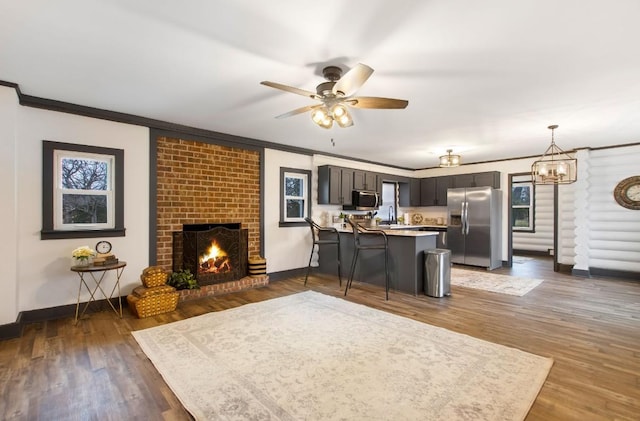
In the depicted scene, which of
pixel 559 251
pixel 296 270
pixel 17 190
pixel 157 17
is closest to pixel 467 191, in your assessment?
pixel 559 251

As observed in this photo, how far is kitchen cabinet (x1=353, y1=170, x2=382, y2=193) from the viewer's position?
265 inches

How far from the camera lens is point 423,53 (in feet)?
7.72

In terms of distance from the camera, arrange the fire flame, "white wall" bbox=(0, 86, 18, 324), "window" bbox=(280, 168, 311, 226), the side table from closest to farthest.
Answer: "white wall" bbox=(0, 86, 18, 324), the side table, the fire flame, "window" bbox=(280, 168, 311, 226)

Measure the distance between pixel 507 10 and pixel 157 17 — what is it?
7.18ft

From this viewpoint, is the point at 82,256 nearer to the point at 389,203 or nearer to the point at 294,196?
the point at 294,196

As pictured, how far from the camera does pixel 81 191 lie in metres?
3.70

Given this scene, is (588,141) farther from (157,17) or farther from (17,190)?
(17,190)

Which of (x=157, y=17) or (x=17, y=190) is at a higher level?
(x=157, y=17)

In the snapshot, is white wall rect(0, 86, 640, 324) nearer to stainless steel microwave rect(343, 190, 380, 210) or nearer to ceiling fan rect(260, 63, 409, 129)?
stainless steel microwave rect(343, 190, 380, 210)

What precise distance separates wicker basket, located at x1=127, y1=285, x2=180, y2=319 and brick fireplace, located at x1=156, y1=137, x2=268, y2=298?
1.39 feet

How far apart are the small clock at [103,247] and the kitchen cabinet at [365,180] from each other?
456 centimetres

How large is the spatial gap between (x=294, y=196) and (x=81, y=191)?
3308 mm

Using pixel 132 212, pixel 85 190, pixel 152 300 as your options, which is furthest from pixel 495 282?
pixel 85 190

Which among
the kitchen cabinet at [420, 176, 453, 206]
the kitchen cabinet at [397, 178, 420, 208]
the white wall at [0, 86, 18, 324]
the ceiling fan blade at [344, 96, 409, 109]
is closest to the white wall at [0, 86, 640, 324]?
the white wall at [0, 86, 18, 324]
